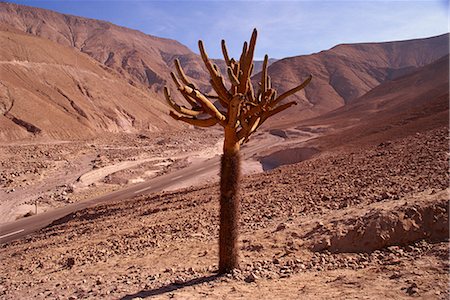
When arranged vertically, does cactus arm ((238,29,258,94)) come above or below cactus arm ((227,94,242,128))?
above

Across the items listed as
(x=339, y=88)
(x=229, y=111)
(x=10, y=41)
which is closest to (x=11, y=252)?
(x=229, y=111)

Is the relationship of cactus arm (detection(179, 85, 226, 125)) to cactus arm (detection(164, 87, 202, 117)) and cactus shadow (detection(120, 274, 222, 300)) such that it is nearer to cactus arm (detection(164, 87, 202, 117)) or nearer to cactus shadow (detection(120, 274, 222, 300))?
cactus arm (detection(164, 87, 202, 117))

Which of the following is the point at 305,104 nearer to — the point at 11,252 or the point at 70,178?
the point at 70,178

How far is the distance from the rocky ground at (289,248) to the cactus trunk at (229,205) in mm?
274

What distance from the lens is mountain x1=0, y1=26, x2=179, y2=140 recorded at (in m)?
44.6

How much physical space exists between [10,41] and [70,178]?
127ft

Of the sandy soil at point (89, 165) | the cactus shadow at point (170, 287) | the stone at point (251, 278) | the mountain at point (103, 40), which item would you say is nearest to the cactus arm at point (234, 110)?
the stone at point (251, 278)

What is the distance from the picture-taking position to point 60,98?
52875 millimetres

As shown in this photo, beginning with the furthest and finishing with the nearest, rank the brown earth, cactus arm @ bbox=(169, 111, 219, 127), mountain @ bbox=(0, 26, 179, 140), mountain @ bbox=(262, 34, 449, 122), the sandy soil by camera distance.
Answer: the brown earth < mountain @ bbox=(262, 34, 449, 122) < mountain @ bbox=(0, 26, 179, 140) < the sandy soil < cactus arm @ bbox=(169, 111, 219, 127)

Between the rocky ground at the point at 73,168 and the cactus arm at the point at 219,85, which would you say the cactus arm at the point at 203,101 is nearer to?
the cactus arm at the point at 219,85

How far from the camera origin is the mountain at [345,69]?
98525mm

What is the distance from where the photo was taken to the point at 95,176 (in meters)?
30.2

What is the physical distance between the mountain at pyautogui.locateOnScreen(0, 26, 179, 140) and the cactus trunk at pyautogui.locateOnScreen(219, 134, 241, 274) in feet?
132

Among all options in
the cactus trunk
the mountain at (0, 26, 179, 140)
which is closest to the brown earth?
the mountain at (0, 26, 179, 140)
